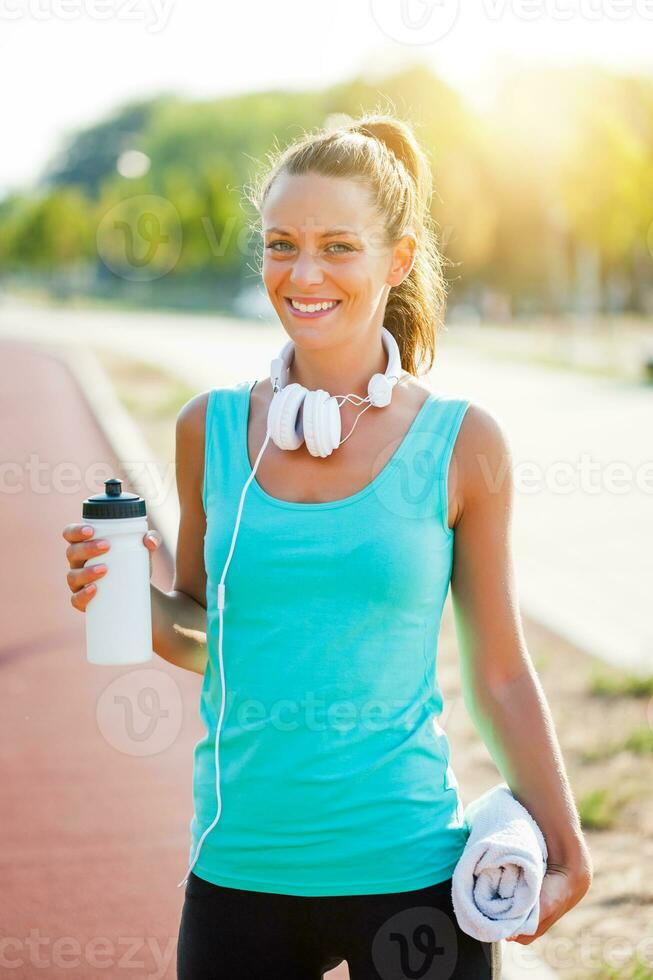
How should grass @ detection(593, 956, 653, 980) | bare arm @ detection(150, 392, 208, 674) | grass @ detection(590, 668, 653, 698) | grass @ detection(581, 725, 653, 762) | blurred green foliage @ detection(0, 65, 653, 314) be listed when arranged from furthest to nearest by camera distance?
blurred green foliage @ detection(0, 65, 653, 314), grass @ detection(590, 668, 653, 698), grass @ detection(581, 725, 653, 762), grass @ detection(593, 956, 653, 980), bare arm @ detection(150, 392, 208, 674)

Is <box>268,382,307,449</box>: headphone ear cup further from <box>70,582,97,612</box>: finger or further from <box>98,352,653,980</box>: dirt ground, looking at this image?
<box>98,352,653,980</box>: dirt ground

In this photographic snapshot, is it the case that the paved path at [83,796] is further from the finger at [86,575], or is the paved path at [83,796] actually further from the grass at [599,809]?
the finger at [86,575]

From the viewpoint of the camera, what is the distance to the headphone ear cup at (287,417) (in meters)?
2.05

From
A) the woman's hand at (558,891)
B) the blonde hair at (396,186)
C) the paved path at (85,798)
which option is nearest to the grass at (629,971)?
the paved path at (85,798)

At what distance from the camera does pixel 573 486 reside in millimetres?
11742

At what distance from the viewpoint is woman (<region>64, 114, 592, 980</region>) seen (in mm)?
1940

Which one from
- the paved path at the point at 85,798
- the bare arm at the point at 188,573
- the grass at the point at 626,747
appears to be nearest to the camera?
the bare arm at the point at 188,573

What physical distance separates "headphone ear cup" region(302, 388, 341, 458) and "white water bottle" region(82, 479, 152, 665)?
1.00ft

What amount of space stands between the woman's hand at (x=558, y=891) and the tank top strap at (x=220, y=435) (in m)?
0.82

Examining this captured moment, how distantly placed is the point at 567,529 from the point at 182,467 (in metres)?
7.81

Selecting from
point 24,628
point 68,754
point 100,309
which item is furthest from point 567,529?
point 100,309

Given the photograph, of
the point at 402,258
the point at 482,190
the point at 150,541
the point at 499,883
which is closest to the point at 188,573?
the point at 150,541

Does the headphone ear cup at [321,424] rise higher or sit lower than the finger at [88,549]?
higher

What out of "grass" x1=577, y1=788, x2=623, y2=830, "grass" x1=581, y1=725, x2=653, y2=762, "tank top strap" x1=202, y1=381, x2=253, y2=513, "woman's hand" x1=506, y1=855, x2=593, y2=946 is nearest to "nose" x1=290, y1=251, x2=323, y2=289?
"tank top strap" x1=202, y1=381, x2=253, y2=513
